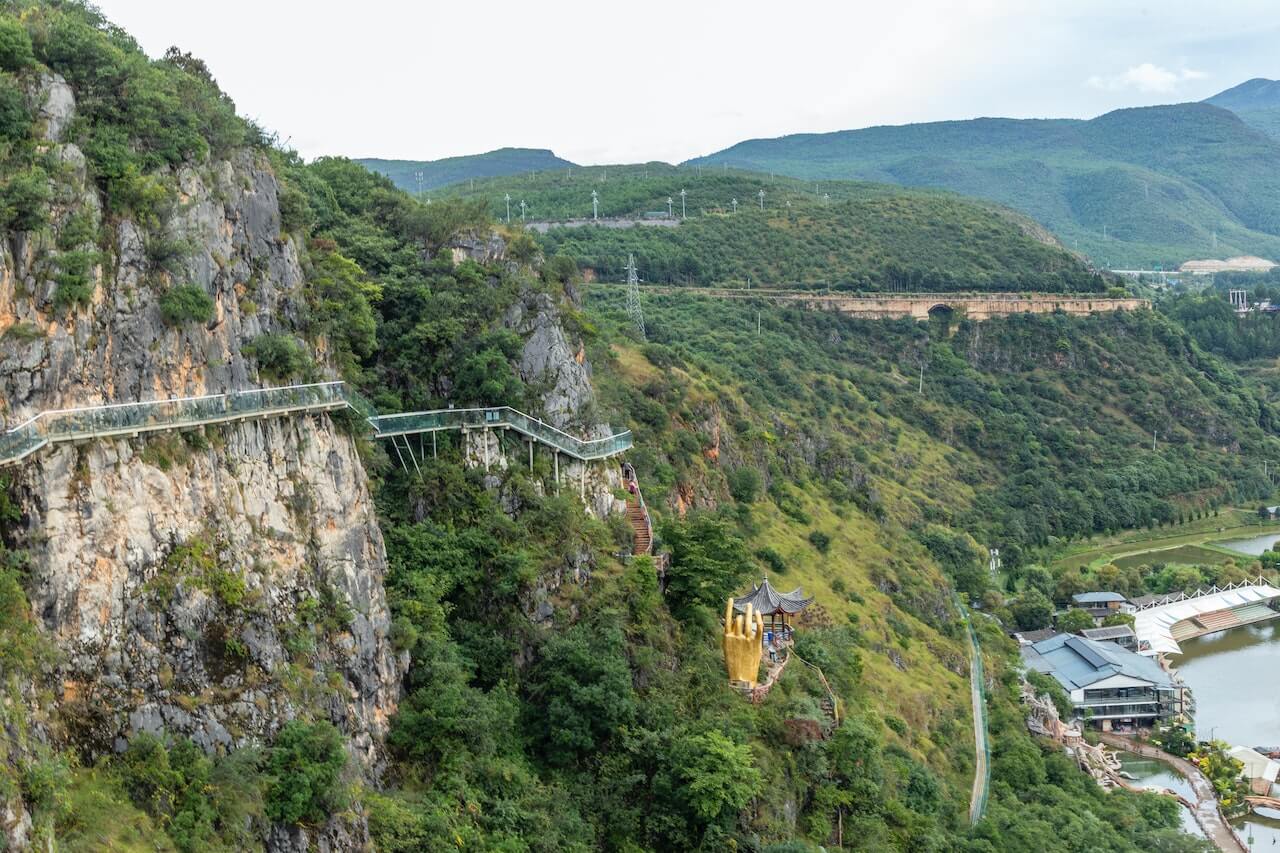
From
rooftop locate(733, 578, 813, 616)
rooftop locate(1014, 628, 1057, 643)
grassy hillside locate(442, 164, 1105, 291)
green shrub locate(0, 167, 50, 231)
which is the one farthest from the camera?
grassy hillside locate(442, 164, 1105, 291)

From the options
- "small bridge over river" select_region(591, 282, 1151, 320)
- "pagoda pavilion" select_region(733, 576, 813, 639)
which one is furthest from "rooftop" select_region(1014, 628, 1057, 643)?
"small bridge over river" select_region(591, 282, 1151, 320)

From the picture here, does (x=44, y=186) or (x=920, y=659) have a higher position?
(x=44, y=186)

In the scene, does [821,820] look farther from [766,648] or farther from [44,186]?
[44,186]

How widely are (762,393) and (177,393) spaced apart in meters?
52.9

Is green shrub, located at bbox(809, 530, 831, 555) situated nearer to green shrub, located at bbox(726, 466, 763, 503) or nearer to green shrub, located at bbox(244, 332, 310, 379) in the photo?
green shrub, located at bbox(726, 466, 763, 503)

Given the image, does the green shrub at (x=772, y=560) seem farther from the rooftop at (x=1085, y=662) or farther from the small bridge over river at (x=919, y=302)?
the small bridge over river at (x=919, y=302)

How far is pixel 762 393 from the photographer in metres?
76.0

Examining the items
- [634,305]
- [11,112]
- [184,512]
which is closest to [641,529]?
[184,512]

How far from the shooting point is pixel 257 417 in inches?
1083

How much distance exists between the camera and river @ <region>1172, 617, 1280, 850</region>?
6462 cm

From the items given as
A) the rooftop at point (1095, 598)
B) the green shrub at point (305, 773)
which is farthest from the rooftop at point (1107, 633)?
the green shrub at point (305, 773)

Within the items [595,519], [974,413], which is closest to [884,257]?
[974,413]

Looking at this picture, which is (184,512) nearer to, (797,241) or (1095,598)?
(1095,598)

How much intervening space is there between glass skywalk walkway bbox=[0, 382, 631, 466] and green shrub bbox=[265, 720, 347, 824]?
6.35 m
